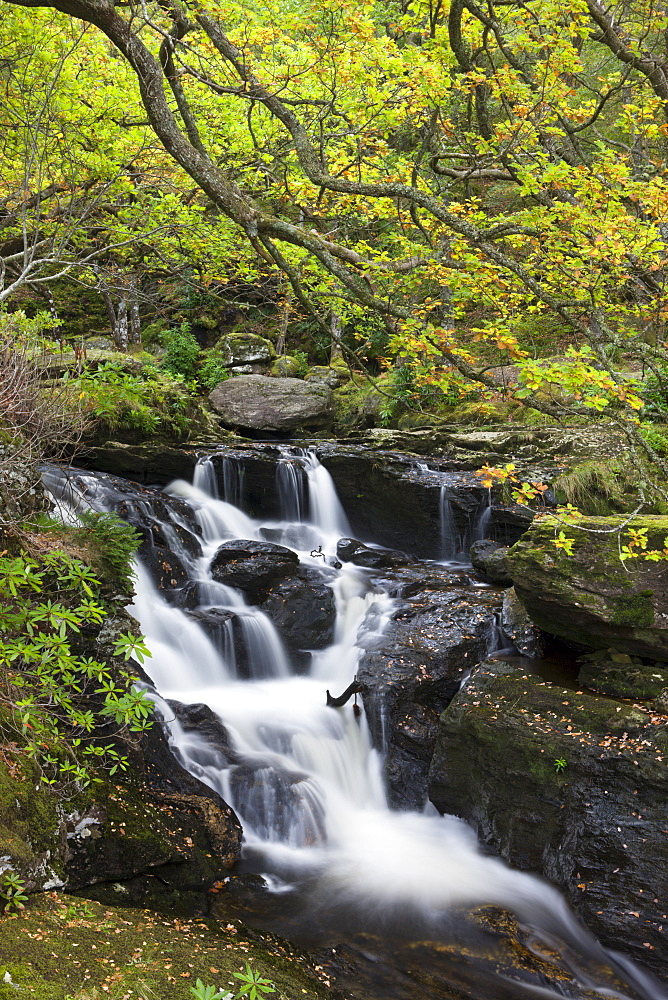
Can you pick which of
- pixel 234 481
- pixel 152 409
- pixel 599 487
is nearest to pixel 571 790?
pixel 599 487

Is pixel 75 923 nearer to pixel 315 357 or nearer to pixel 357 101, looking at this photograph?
pixel 357 101

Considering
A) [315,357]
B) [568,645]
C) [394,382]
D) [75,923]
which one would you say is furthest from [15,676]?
[315,357]

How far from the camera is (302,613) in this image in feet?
29.3

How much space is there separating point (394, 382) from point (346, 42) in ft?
31.7

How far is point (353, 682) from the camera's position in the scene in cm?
770

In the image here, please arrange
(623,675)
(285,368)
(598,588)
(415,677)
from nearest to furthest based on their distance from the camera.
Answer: (623,675) → (598,588) → (415,677) → (285,368)

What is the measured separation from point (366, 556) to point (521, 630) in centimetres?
338

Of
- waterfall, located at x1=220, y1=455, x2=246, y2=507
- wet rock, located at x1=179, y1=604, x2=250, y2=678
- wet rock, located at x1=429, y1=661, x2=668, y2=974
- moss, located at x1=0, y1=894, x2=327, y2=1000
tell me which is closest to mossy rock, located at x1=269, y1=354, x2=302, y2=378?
waterfall, located at x1=220, y1=455, x2=246, y2=507

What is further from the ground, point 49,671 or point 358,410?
point 358,410

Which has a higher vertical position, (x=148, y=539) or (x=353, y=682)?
(x=148, y=539)

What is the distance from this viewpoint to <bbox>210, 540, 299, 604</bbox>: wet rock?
30.0 ft

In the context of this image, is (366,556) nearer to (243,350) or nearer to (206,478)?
(206,478)

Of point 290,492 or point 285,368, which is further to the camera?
point 285,368

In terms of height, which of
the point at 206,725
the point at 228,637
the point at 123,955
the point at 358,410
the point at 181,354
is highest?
the point at 181,354
